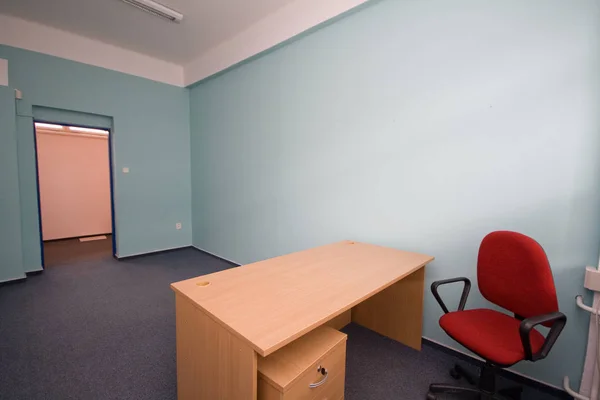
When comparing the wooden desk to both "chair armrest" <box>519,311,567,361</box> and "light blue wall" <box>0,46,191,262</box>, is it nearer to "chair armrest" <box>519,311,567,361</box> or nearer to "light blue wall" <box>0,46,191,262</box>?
"chair armrest" <box>519,311,567,361</box>

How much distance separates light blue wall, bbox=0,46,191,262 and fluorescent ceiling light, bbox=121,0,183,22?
156 cm

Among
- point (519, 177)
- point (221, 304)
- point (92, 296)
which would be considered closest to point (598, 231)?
point (519, 177)

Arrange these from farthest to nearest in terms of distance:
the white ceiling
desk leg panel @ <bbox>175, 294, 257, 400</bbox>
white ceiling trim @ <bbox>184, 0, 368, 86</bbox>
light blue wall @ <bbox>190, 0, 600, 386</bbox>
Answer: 1. the white ceiling
2. white ceiling trim @ <bbox>184, 0, 368, 86</bbox>
3. light blue wall @ <bbox>190, 0, 600, 386</bbox>
4. desk leg panel @ <bbox>175, 294, 257, 400</bbox>

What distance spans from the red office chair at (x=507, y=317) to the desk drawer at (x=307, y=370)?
0.70 metres

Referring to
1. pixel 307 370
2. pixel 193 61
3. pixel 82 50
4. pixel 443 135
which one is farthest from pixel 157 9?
pixel 307 370

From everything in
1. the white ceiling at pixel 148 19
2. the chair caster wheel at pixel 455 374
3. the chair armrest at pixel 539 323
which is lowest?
the chair caster wheel at pixel 455 374

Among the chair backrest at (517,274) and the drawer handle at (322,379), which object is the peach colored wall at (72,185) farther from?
the chair backrest at (517,274)

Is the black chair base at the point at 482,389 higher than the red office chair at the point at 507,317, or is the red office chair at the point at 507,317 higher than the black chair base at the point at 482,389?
the red office chair at the point at 507,317

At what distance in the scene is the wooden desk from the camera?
3.41 feet

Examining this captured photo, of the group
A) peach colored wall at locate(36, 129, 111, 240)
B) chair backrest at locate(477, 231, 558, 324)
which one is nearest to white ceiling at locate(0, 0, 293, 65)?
peach colored wall at locate(36, 129, 111, 240)

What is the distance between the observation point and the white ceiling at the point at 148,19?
9.63ft

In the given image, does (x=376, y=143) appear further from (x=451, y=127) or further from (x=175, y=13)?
(x=175, y=13)

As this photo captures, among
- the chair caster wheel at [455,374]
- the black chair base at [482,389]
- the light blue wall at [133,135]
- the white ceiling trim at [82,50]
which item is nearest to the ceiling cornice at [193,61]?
the white ceiling trim at [82,50]

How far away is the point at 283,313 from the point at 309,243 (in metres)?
1.89
